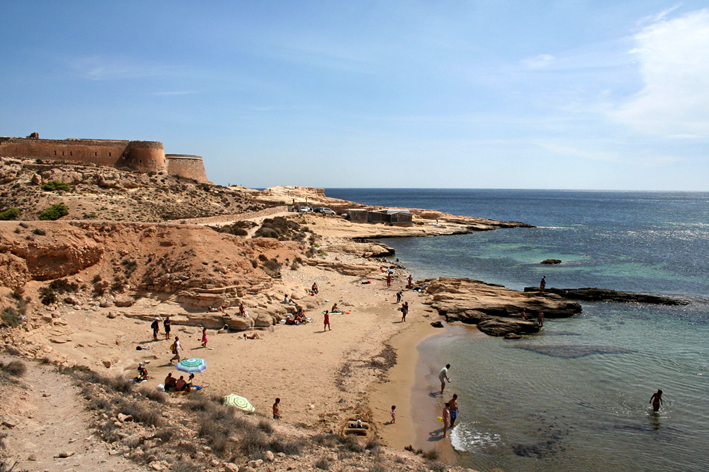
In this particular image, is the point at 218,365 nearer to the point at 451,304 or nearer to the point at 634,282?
the point at 451,304

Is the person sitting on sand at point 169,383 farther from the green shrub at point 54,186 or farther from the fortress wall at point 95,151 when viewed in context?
the fortress wall at point 95,151

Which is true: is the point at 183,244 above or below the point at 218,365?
above

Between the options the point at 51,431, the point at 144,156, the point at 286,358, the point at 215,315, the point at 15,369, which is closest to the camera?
the point at 51,431

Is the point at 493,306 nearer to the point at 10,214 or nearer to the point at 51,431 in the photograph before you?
the point at 51,431

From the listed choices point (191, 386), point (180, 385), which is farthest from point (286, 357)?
point (180, 385)

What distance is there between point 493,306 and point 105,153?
4063 centimetres

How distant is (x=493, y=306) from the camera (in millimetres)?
23266

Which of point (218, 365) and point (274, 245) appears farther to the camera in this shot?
point (274, 245)

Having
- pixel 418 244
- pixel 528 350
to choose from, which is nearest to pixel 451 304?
pixel 528 350

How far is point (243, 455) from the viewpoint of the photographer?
809 centimetres

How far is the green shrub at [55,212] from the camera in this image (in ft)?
94.4

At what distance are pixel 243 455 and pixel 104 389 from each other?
416 cm

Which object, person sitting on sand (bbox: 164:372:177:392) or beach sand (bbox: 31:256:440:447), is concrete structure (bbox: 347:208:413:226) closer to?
beach sand (bbox: 31:256:440:447)

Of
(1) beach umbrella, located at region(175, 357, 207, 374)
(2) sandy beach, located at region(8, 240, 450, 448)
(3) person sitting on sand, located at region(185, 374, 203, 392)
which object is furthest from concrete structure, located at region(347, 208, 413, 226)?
(3) person sitting on sand, located at region(185, 374, 203, 392)
